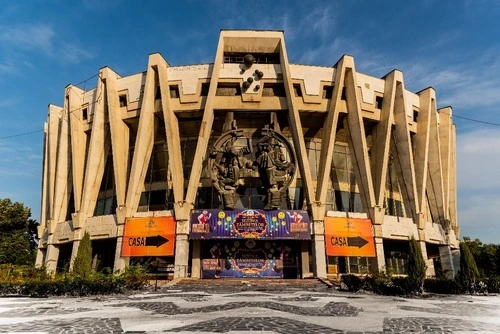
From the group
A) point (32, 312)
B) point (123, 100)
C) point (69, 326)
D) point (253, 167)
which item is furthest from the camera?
point (123, 100)

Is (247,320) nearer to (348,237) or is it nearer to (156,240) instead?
(156,240)

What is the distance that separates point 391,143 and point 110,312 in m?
36.5

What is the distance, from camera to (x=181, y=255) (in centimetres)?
3169

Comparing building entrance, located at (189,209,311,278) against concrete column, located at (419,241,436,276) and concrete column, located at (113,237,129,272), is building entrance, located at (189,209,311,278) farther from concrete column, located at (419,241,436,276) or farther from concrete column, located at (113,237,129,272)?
concrete column, located at (419,241,436,276)

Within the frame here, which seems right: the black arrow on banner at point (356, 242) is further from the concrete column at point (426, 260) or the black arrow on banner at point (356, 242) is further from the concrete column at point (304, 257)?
the concrete column at point (426, 260)

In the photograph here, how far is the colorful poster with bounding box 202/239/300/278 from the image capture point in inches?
1342

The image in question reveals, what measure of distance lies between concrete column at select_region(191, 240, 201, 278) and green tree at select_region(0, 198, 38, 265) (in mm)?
26582

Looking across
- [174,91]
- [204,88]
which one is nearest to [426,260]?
[204,88]

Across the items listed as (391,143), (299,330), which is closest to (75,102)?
(391,143)

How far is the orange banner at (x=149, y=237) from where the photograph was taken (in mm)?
32312

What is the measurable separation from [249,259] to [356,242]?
35.1 feet

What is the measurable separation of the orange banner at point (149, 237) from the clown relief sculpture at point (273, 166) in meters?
9.73

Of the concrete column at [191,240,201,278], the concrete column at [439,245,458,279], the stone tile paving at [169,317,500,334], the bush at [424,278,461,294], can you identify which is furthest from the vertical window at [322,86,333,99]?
the stone tile paving at [169,317,500,334]

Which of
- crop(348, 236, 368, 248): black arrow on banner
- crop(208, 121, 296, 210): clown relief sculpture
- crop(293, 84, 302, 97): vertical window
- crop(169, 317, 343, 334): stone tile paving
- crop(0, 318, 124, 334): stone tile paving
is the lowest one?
crop(0, 318, 124, 334): stone tile paving
